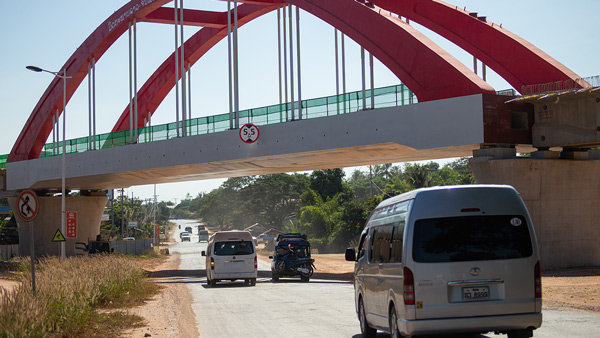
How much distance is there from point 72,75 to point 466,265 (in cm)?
4538

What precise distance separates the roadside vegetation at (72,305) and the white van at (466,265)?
535 centimetres

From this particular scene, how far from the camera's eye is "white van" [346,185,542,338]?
9.30m

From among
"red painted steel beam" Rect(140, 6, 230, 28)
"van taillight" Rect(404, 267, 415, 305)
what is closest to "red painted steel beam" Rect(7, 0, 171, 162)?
"red painted steel beam" Rect(140, 6, 230, 28)

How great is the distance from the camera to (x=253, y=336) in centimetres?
1243

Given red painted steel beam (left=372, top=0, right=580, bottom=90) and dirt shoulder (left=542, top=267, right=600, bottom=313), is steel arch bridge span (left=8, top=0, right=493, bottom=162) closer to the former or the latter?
red painted steel beam (left=372, top=0, right=580, bottom=90)

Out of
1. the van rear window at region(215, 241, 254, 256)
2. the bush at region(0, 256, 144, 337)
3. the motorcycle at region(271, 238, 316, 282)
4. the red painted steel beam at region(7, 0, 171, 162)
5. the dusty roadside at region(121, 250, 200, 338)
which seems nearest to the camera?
the bush at region(0, 256, 144, 337)

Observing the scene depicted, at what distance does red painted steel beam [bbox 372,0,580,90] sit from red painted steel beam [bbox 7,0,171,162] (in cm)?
1733

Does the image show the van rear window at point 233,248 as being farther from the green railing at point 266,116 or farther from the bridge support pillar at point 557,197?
the bridge support pillar at point 557,197

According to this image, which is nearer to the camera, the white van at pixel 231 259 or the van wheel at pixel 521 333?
the van wheel at pixel 521 333

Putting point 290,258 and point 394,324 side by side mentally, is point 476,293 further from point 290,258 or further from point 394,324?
point 290,258

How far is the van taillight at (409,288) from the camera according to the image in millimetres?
9305

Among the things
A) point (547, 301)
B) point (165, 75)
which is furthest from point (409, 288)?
point (165, 75)

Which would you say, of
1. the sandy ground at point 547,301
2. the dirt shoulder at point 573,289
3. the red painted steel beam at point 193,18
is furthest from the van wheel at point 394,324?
the red painted steel beam at point 193,18

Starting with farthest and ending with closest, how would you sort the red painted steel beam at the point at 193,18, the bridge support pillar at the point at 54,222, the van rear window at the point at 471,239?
the bridge support pillar at the point at 54,222
the red painted steel beam at the point at 193,18
the van rear window at the point at 471,239
